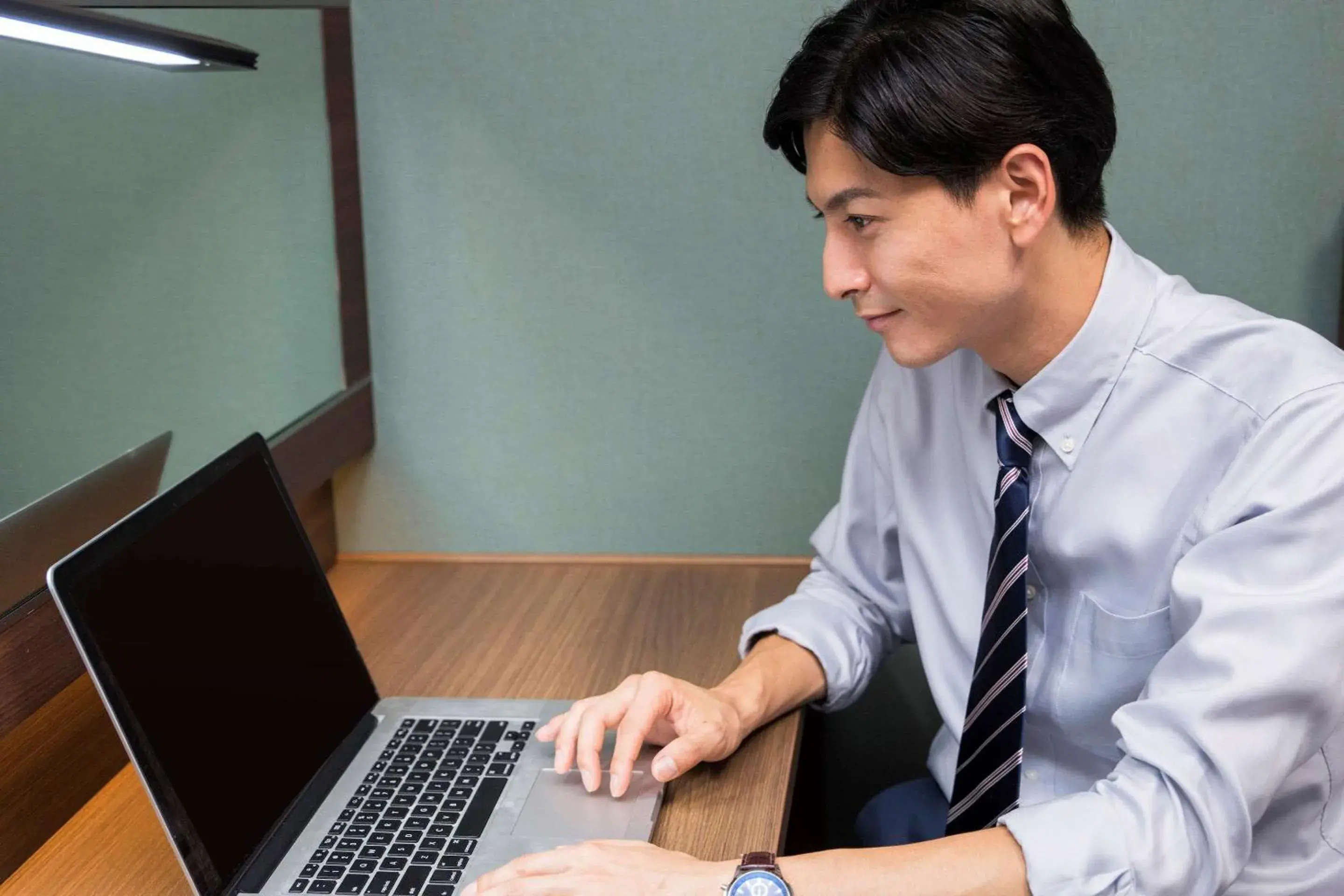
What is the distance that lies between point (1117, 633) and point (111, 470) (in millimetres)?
855

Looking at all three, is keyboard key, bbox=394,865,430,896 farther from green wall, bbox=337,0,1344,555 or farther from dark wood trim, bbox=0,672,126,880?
green wall, bbox=337,0,1344,555

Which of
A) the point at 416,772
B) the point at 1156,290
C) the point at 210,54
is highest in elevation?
the point at 210,54

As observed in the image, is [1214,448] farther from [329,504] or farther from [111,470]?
[329,504]

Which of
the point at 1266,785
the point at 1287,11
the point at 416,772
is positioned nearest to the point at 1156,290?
the point at 1266,785

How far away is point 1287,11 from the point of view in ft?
4.69

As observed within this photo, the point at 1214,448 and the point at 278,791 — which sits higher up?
the point at 1214,448

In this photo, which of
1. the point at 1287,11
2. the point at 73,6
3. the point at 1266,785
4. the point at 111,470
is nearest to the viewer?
the point at 1266,785

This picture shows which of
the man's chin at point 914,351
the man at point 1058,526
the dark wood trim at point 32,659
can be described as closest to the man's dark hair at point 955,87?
the man at point 1058,526

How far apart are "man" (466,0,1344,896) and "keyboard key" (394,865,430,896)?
0.07 m

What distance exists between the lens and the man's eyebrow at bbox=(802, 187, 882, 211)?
100 cm

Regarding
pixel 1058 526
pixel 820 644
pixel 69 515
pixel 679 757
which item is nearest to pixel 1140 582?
pixel 1058 526

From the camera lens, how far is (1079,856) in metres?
0.86

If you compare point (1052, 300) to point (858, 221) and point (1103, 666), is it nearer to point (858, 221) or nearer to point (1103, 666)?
point (858, 221)

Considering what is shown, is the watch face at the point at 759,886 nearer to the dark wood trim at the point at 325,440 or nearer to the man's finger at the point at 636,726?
the man's finger at the point at 636,726
